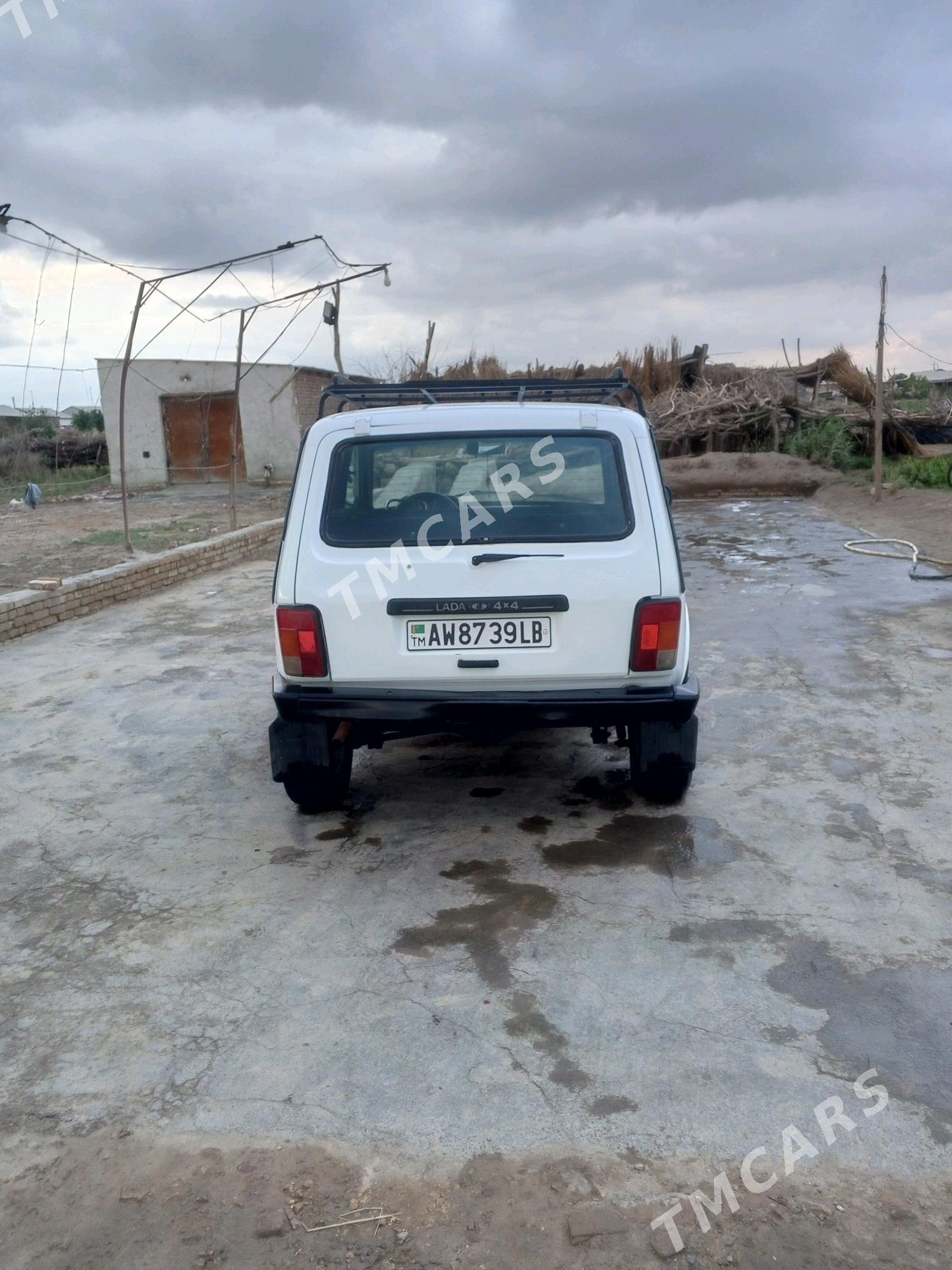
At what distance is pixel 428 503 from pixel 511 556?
0.48 meters

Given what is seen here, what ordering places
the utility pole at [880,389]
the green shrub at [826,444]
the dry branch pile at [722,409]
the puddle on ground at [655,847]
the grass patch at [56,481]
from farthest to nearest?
the dry branch pile at [722,409], the grass patch at [56,481], the green shrub at [826,444], the utility pole at [880,389], the puddle on ground at [655,847]

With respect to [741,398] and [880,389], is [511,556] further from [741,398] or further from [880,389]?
[741,398]

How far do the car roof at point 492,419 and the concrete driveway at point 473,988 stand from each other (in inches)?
64.9

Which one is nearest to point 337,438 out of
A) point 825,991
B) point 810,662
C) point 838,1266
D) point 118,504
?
point 825,991

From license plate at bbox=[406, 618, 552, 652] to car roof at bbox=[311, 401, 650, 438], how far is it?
0.78 metres

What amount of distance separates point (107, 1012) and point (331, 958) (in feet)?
2.23

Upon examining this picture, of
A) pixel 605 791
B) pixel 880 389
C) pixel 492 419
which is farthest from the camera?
pixel 880 389

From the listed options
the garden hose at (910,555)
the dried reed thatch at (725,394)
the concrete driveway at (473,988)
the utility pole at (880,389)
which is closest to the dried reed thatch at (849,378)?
the dried reed thatch at (725,394)

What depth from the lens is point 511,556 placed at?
3.75m

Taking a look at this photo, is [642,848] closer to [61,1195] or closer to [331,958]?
[331,958]

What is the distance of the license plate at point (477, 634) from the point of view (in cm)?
376

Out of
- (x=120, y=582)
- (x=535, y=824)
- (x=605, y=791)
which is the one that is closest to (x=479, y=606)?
(x=535, y=824)

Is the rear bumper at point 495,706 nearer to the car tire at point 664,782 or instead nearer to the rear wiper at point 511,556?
the car tire at point 664,782

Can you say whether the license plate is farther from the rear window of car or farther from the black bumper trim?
the rear window of car
